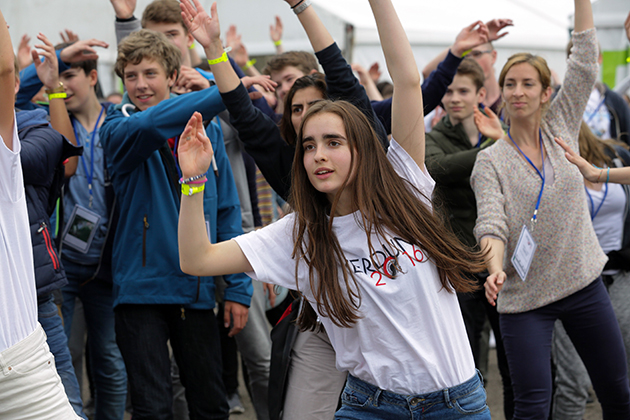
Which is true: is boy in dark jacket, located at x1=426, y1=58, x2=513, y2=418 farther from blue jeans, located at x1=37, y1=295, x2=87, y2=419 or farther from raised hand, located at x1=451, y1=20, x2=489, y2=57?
blue jeans, located at x1=37, y1=295, x2=87, y2=419

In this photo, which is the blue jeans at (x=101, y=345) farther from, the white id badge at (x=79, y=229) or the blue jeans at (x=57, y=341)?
the blue jeans at (x=57, y=341)

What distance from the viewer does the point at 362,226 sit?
2.26 metres

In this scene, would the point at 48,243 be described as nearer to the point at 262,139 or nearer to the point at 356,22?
the point at 262,139

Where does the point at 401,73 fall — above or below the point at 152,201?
above

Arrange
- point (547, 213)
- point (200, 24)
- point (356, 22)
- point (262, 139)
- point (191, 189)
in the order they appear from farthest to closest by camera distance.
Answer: point (356, 22), point (547, 213), point (262, 139), point (200, 24), point (191, 189)

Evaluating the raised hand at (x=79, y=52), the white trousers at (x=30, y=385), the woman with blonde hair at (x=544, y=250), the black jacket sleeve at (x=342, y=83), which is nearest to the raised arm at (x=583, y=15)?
the woman with blonde hair at (x=544, y=250)

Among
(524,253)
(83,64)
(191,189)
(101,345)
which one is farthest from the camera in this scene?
(83,64)

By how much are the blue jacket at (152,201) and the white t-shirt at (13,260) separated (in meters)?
0.99

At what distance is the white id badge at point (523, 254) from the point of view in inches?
119

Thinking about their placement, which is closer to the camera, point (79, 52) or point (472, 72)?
point (79, 52)

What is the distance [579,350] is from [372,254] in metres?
1.53

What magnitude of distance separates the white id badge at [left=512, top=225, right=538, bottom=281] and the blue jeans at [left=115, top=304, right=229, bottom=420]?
4.77ft

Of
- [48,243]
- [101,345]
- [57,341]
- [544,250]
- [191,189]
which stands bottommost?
[101,345]

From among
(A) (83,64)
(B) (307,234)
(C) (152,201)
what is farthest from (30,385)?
(A) (83,64)
